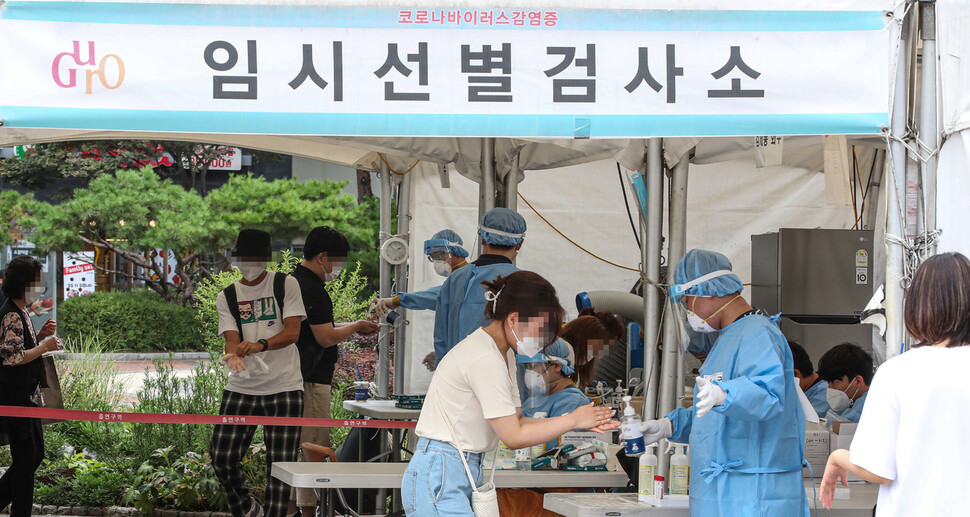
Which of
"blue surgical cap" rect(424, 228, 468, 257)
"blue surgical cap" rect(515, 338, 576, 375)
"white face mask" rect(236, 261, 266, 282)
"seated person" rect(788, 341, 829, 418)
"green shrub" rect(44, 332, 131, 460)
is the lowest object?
"green shrub" rect(44, 332, 131, 460)

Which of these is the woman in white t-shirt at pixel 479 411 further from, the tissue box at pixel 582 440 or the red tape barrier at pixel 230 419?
the red tape barrier at pixel 230 419

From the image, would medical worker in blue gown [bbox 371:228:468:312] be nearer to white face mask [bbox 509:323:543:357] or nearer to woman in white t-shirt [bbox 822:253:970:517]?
white face mask [bbox 509:323:543:357]

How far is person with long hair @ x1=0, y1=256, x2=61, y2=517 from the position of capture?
5.25 m

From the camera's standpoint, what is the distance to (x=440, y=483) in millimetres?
2934

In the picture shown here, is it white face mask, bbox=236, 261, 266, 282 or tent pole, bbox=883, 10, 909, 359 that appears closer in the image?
tent pole, bbox=883, 10, 909, 359

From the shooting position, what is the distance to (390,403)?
21.1ft

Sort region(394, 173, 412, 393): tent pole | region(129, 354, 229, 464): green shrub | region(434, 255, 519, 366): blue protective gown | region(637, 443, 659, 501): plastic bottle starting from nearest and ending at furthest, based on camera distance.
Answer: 1. region(637, 443, 659, 501): plastic bottle
2. region(434, 255, 519, 366): blue protective gown
3. region(394, 173, 412, 393): tent pole
4. region(129, 354, 229, 464): green shrub

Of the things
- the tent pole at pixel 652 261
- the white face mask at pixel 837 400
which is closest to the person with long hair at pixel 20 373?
the tent pole at pixel 652 261

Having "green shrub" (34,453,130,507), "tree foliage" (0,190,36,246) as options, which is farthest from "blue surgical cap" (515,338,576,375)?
"tree foliage" (0,190,36,246)

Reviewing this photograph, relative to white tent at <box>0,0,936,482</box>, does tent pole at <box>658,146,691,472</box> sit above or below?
below

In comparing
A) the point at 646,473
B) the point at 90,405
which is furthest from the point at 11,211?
the point at 646,473

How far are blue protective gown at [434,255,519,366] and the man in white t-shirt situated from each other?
0.78 meters

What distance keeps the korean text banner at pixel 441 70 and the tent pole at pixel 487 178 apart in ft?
10.0

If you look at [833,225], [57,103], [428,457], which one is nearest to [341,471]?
[428,457]
